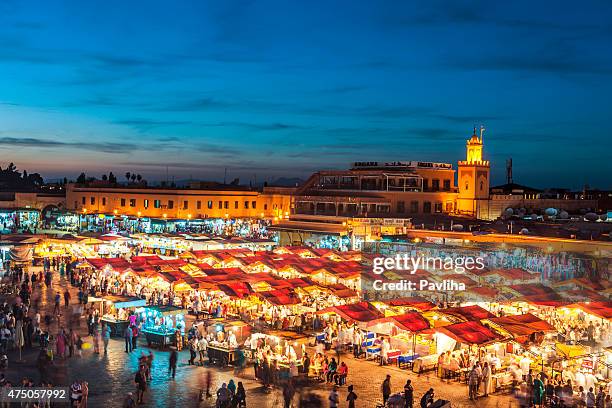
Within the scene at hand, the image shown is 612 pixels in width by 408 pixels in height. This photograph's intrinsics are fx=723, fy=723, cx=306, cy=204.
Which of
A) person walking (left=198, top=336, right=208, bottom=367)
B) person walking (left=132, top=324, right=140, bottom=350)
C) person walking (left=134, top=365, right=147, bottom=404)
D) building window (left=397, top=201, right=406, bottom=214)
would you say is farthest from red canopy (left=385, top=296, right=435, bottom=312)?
building window (left=397, top=201, right=406, bottom=214)

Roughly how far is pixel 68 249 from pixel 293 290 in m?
17.4

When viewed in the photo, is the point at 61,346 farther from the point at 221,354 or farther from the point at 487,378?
the point at 487,378

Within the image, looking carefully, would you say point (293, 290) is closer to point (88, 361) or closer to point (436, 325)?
point (436, 325)

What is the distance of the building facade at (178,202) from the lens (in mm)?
61781

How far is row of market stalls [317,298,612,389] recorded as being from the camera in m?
16.8

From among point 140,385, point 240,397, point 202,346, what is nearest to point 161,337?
point 202,346

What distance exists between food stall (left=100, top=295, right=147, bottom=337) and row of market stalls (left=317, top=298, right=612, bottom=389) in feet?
19.2

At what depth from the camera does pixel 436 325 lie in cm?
1944

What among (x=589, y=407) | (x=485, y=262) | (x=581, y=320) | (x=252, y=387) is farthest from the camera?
(x=485, y=262)

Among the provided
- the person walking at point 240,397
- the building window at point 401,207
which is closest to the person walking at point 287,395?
the person walking at point 240,397

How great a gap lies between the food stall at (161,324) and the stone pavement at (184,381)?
598 mm

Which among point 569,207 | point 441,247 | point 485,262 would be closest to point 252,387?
point 485,262

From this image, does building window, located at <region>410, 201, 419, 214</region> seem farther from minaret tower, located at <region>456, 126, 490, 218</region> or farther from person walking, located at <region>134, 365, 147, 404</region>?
person walking, located at <region>134, 365, 147, 404</region>

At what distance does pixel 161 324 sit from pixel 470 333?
8670 mm
